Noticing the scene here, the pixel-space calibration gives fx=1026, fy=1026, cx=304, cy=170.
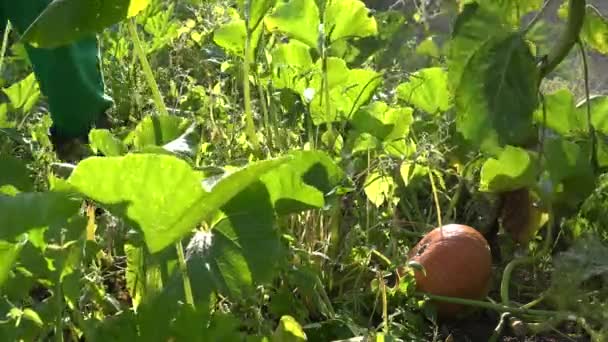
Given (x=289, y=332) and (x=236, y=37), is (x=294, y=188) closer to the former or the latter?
(x=289, y=332)

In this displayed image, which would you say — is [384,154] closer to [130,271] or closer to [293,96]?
[293,96]

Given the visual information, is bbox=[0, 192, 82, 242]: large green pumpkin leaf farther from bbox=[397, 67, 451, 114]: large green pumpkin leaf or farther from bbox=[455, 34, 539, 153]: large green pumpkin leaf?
bbox=[397, 67, 451, 114]: large green pumpkin leaf

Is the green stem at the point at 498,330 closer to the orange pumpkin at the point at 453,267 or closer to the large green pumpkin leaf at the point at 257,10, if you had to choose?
the orange pumpkin at the point at 453,267

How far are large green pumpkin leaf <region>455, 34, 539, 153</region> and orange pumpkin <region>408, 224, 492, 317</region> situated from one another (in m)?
0.13

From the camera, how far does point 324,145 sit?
4.66 ft

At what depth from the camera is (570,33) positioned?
116 cm

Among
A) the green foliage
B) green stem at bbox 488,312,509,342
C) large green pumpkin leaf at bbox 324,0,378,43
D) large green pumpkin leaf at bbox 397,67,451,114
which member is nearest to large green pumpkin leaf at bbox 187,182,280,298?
the green foliage

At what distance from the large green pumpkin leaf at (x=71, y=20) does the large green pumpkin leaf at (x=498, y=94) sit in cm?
39

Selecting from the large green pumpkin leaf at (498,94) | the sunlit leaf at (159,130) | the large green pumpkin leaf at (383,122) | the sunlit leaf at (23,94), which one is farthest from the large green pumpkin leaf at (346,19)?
the sunlit leaf at (23,94)

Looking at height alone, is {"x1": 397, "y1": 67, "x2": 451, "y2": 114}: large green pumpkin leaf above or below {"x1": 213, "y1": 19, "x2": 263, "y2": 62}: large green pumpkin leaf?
below

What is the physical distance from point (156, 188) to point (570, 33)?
0.57 meters

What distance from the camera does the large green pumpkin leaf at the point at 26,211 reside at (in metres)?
0.85

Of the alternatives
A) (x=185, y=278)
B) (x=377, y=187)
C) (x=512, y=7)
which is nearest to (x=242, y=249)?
(x=185, y=278)

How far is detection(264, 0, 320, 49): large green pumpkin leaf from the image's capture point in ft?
4.25
